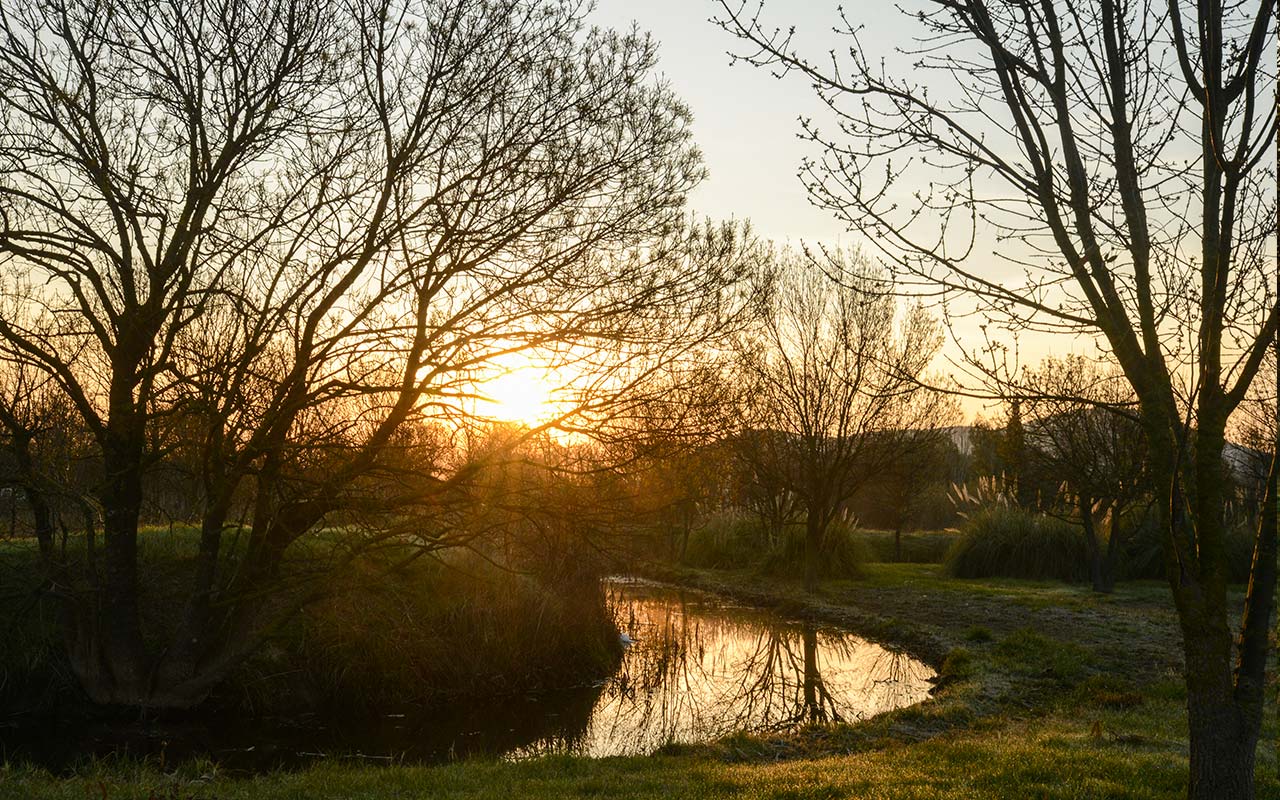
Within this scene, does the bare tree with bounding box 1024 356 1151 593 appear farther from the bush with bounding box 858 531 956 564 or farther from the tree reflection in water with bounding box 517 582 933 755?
the bush with bounding box 858 531 956 564

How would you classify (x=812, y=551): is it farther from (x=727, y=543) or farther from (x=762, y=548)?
(x=727, y=543)

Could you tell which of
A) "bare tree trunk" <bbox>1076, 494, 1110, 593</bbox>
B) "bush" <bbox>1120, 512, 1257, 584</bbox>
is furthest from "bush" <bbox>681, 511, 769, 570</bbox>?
"bush" <bbox>1120, 512, 1257, 584</bbox>

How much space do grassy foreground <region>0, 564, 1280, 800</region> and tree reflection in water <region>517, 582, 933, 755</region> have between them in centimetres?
85

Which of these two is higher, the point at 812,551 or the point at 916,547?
the point at 812,551

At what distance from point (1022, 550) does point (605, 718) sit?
1413 centimetres

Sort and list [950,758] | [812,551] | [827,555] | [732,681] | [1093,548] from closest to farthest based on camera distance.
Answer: [950,758], [732,681], [1093,548], [812,551], [827,555]

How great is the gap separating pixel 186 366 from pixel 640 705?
6.33 meters

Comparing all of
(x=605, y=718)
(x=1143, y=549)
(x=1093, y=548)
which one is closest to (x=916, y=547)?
(x=1143, y=549)

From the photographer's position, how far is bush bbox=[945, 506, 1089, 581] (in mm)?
21281

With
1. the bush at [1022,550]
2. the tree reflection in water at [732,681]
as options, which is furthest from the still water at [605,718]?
the bush at [1022,550]

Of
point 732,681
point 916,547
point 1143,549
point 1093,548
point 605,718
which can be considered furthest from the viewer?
point 916,547

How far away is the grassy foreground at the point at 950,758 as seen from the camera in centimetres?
606

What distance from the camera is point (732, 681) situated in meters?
12.5

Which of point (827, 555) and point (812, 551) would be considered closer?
point (812, 551)
